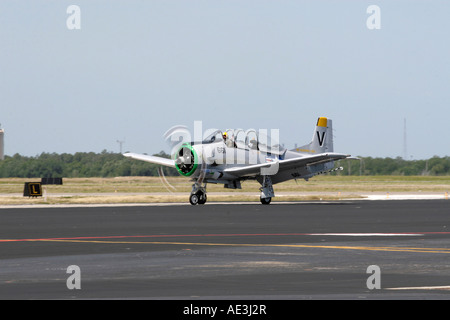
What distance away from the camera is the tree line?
14362 centimetres

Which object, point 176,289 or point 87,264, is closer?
point 176,289

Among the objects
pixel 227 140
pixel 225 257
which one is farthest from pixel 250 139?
pixel 225 257

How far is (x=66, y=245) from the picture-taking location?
21.0 metres

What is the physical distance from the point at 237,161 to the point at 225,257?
2692cm

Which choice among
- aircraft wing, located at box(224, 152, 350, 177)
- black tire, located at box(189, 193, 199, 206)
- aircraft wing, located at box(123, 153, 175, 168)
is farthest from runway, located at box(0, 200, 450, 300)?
aircraft wing, located at box(123, 153, 175, 168)

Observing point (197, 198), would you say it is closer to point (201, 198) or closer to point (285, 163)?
point (201, 198)

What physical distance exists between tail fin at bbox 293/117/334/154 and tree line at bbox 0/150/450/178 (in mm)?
69456

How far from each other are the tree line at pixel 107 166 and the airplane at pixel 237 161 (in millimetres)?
73403

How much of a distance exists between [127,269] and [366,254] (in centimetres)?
543

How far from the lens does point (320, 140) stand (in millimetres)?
50469

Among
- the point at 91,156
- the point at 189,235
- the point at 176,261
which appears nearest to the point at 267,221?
the point at 189,235

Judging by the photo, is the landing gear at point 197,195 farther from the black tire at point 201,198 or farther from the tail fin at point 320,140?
the tail fin at point 320,140
